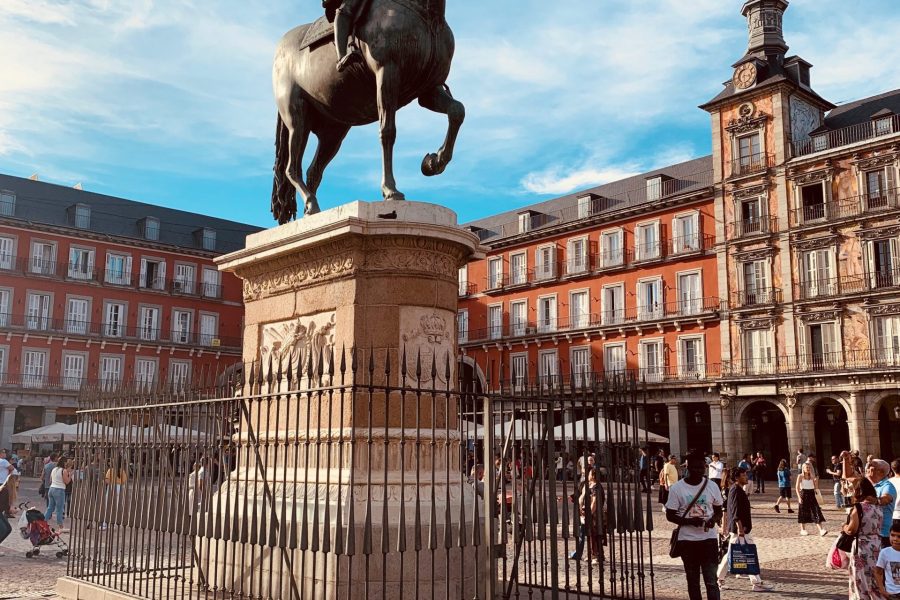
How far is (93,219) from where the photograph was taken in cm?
4712

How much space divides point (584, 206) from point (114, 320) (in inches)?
1056

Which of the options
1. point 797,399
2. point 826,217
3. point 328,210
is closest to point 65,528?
point 328,210

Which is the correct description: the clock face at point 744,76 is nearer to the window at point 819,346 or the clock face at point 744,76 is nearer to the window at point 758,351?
the window at point 758,351

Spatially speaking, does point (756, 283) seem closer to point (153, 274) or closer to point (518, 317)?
point (518, 317)

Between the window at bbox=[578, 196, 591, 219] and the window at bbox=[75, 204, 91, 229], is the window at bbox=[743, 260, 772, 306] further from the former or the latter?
the window at bbox=[75, 204, 91, 229]

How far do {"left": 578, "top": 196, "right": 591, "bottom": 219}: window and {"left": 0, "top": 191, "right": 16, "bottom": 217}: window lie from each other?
99.6ft

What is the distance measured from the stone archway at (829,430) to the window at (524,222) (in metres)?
18.7

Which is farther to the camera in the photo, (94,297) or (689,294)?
(94,297)

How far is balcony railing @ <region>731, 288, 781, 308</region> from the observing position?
35.2 metres

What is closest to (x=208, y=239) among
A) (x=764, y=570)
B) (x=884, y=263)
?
(x=884, y=263)

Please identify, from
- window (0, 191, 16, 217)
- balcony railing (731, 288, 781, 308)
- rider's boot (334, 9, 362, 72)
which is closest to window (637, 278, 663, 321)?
balcony railing (731, 288, 781, 308)

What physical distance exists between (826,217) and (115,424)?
3266cm

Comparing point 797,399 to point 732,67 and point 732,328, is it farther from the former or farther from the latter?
point 732,67

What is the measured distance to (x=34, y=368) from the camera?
4241 cm
